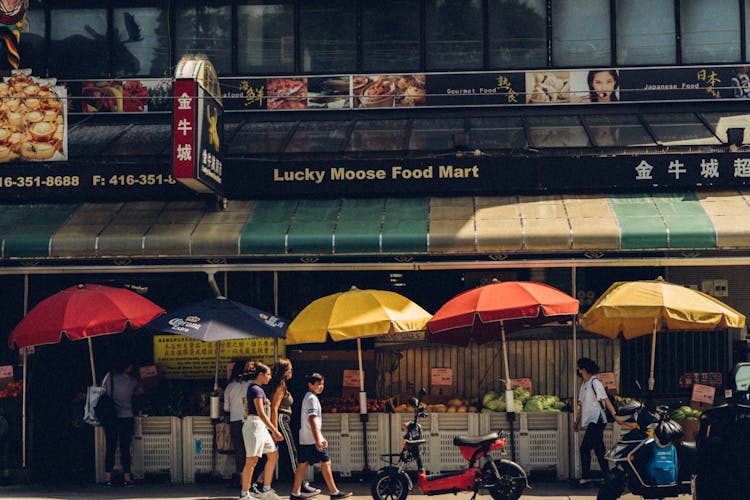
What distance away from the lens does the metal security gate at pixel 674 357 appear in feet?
51.8

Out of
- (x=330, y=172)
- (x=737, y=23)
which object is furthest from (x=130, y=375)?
(x=737, y=23)

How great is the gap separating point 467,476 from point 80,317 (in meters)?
5.50

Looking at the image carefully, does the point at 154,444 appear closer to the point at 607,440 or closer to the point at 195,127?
the point at 195,127

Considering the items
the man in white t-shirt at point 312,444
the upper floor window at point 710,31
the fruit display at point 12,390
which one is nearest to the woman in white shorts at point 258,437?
the man in white t-shirt at point 312,444

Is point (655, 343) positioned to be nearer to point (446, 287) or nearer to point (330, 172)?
point (446, 287)

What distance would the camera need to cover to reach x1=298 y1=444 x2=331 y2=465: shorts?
525 inches

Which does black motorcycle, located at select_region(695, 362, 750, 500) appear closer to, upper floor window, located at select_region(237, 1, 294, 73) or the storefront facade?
the storefront facade

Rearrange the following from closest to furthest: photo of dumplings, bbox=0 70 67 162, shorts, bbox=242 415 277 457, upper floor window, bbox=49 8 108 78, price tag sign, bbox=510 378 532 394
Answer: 1. shorts, bbox=242 415 277 457
2. price tag sign, bbox=510 378 532 394
3. photo of dumplings, bbox=0 70 67 162
4. upper floor window, bbox=49 8 108 78

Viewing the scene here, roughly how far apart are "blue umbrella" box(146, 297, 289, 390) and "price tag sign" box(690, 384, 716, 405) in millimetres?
5937

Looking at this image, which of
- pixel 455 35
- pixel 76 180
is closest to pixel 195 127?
pixel 76 180

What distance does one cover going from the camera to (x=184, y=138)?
1488 centimetres

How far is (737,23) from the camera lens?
58.7 feet

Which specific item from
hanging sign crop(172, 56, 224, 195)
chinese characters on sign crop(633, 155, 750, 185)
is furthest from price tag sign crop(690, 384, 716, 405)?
hanging sign crop(172, 56, 224, 195)

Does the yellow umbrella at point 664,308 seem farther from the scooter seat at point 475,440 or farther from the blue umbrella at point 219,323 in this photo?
the blue umbrella at point 219,323
